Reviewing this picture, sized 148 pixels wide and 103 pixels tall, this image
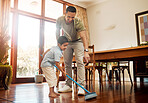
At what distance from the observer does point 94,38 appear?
A: 6.48 metres

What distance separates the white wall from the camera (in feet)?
17.8

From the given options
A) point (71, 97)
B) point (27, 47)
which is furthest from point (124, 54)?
point (27, 47)

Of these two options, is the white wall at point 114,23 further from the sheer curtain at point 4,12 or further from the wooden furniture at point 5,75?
the wooden furniture at point 5,75

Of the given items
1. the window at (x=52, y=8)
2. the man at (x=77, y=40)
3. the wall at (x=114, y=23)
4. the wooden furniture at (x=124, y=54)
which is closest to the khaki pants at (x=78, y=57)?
the man at (x=77, y=40)

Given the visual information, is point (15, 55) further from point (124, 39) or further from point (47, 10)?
point (124, 39)

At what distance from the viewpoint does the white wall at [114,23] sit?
543 cm

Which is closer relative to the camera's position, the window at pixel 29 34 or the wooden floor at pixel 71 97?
the wooden floor at pixel 71 97

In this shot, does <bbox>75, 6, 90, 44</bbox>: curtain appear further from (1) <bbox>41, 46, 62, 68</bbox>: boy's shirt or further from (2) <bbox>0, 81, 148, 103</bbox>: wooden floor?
(1) <bbox>41, 46, 62, 68</bbox>: boy's shirt

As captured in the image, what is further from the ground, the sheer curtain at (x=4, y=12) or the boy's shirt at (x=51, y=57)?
the sheer curtain at (x=4, y=12)

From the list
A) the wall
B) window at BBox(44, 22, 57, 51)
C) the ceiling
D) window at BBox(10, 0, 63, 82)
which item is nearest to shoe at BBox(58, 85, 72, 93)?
window at BBox(10, 0, 63, 82)

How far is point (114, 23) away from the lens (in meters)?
5.92

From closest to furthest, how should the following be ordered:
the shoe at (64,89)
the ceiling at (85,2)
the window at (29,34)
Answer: the shoe at (64,89) → the window at (29,34) → the ceiling at (85,2)

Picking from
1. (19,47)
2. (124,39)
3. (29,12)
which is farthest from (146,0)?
(19,47)

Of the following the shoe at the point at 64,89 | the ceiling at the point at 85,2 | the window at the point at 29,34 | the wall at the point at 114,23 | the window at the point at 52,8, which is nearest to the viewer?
the shoe at the point at 64,89
